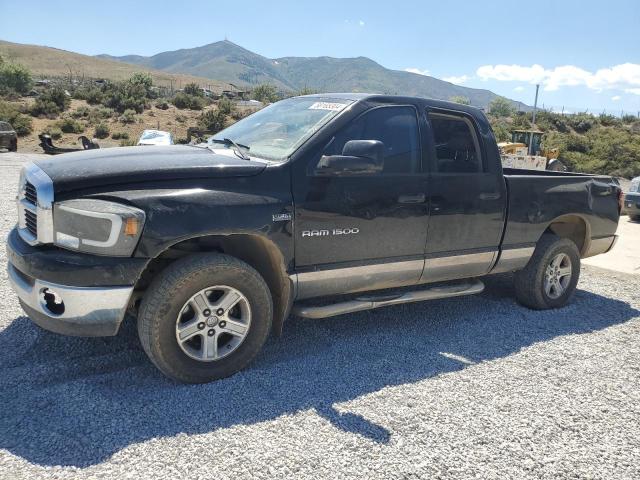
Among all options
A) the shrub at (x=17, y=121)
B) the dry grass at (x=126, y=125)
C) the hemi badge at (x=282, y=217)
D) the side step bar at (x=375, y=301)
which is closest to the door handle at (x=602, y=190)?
the side step bar at (x=375, y=301)

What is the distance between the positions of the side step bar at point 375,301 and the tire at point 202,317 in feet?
1.16

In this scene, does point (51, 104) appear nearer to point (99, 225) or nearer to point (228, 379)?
point (99, 225)

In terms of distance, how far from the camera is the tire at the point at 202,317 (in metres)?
3.34

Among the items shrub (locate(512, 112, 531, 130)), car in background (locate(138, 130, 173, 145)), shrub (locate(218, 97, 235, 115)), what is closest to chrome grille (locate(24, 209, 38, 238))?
car in background (locate(138, 130, 173, 145))

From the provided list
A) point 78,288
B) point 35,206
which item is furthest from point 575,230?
point 35,206

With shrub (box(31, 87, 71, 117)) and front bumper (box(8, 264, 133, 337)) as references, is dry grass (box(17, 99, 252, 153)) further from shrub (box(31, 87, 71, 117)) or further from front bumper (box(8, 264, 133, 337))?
front bumper (box(8, 264, 133, 337))

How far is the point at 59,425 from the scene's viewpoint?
118 inches

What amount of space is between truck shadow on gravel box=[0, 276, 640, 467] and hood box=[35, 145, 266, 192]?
1285mm

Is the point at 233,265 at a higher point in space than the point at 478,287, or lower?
higher

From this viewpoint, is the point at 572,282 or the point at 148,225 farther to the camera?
the point at 572,282

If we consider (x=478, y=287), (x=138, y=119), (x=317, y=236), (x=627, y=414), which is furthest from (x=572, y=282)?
(x=138, y=119)

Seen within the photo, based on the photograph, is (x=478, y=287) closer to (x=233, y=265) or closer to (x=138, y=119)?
(x=233, y=265)

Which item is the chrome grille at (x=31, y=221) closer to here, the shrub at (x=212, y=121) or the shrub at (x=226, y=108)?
the shrub at (x=212, y=121)

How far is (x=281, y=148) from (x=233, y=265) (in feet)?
3.28
